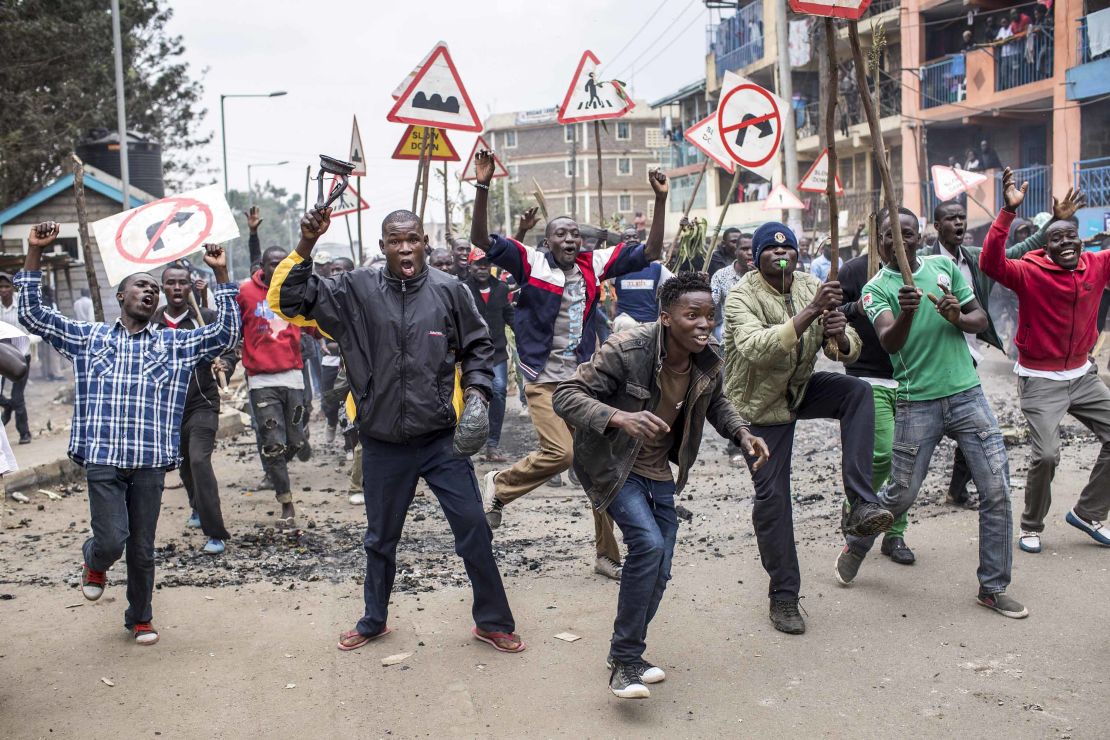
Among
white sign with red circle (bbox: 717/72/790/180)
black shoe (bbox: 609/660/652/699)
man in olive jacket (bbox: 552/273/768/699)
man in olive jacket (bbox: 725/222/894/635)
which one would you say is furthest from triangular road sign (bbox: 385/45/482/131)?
black shoe (bbox: 609/660/652/699)

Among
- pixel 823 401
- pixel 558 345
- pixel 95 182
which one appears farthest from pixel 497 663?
pixel 95 182

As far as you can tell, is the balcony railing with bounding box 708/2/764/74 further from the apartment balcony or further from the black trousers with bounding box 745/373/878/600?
the black trousers with bounding box 745/373/878/600

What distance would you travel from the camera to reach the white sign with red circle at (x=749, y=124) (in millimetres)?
8328

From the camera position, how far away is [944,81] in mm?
26109

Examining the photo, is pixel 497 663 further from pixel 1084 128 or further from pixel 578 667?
pixel 1084 128

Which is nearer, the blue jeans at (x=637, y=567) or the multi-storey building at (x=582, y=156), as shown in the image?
the blue jeans at (x=637, y=567)

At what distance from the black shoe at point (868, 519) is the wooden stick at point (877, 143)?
1.07 m

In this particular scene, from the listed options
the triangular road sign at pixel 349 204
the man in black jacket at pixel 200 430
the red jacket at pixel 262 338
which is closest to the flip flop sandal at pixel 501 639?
the man in black jacket at pixel 200 430

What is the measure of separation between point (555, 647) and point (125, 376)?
2.45 m

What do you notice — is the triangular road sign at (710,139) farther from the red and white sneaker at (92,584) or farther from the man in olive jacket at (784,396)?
the red and white sneaker at (92,584)

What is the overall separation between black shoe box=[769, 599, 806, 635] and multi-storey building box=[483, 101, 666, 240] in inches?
2664

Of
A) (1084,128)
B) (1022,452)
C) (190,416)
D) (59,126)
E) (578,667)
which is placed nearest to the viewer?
(578,667)

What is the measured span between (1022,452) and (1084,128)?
15.3 metres

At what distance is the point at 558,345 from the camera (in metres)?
6.95
